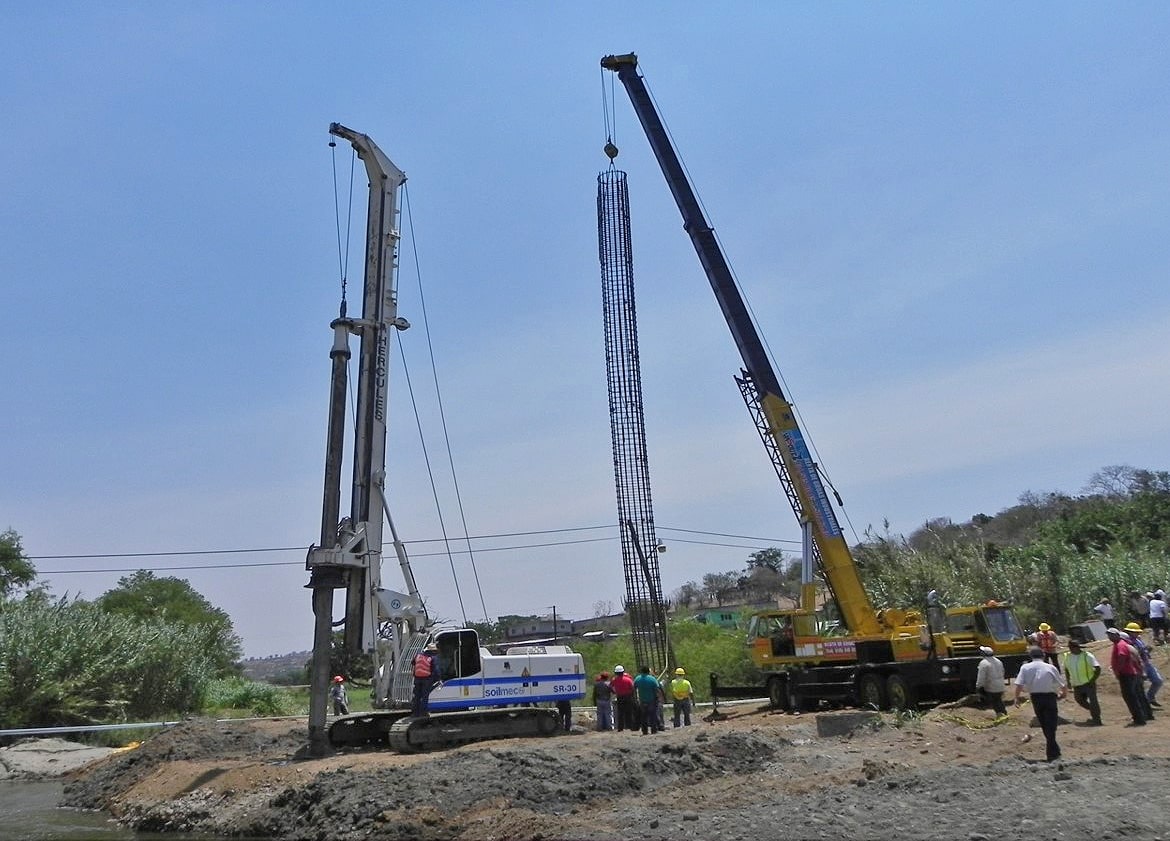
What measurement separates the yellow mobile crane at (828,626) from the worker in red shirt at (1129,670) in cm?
508

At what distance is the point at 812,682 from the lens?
972 inches

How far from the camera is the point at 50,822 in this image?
19.2m

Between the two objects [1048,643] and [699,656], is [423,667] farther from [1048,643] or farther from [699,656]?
[699,656]

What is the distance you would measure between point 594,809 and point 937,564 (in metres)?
31.7

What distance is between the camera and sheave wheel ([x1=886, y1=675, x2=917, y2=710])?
72.8 ft

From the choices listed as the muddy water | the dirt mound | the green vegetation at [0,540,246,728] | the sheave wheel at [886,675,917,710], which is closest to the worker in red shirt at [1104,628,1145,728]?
the sheave wheel at [886,675,917,710]

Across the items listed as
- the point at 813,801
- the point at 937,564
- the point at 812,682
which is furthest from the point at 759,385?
the point at 937,564

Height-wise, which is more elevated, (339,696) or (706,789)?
(339,696)

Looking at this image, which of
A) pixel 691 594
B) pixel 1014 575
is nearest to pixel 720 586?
pixel 691 594

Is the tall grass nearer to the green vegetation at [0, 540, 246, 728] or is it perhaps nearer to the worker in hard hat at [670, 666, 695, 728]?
the green vegetation at [0, 540, 246, 728]

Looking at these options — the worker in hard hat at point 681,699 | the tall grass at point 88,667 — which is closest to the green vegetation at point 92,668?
the tall grass at point 88,667

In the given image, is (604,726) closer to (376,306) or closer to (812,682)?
(812,682)

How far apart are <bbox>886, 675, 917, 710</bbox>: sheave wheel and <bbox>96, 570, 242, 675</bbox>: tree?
2005 inches

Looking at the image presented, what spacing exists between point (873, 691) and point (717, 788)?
9371 millimetres
